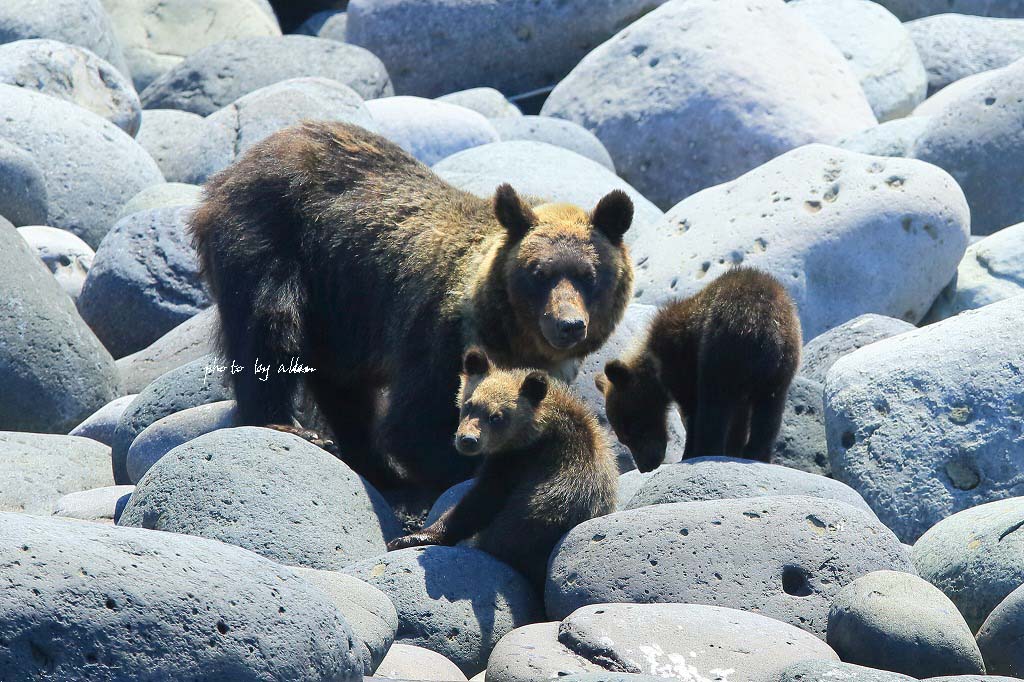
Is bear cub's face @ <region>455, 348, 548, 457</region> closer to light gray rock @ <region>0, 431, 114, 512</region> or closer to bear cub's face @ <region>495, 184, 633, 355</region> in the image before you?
bear cub's face @ <region>495, 184, 633, 355</region>

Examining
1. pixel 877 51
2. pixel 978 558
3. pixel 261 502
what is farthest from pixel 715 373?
pixel 877 51

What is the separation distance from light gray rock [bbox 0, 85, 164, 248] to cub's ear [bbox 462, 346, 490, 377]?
7068 millimetres

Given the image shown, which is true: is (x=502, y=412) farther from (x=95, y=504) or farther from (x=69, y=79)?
(x=69, y=79)

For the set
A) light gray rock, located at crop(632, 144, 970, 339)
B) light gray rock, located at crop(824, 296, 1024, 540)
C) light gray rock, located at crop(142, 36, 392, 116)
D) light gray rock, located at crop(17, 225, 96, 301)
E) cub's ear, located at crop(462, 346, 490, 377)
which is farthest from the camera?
light gray rock, located at crop(142, 36, 392, 116)

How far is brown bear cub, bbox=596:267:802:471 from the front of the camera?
7.70 meters

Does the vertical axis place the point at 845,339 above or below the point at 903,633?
below

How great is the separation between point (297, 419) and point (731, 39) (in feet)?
25.8

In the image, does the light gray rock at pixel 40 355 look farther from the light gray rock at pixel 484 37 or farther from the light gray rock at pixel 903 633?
the light gray rock at pixel 484 37

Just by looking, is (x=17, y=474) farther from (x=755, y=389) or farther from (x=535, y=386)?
(x=755, y=389)

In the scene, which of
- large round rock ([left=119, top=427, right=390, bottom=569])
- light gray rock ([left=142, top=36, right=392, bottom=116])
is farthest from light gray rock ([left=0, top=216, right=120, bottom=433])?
light gray rock ([left=142, top=36, right=392, bottom=116])

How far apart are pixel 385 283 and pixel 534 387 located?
81.2 inches

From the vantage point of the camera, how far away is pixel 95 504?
828 cm

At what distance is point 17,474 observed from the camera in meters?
8.85

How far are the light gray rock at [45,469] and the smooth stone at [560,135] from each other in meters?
6.35
